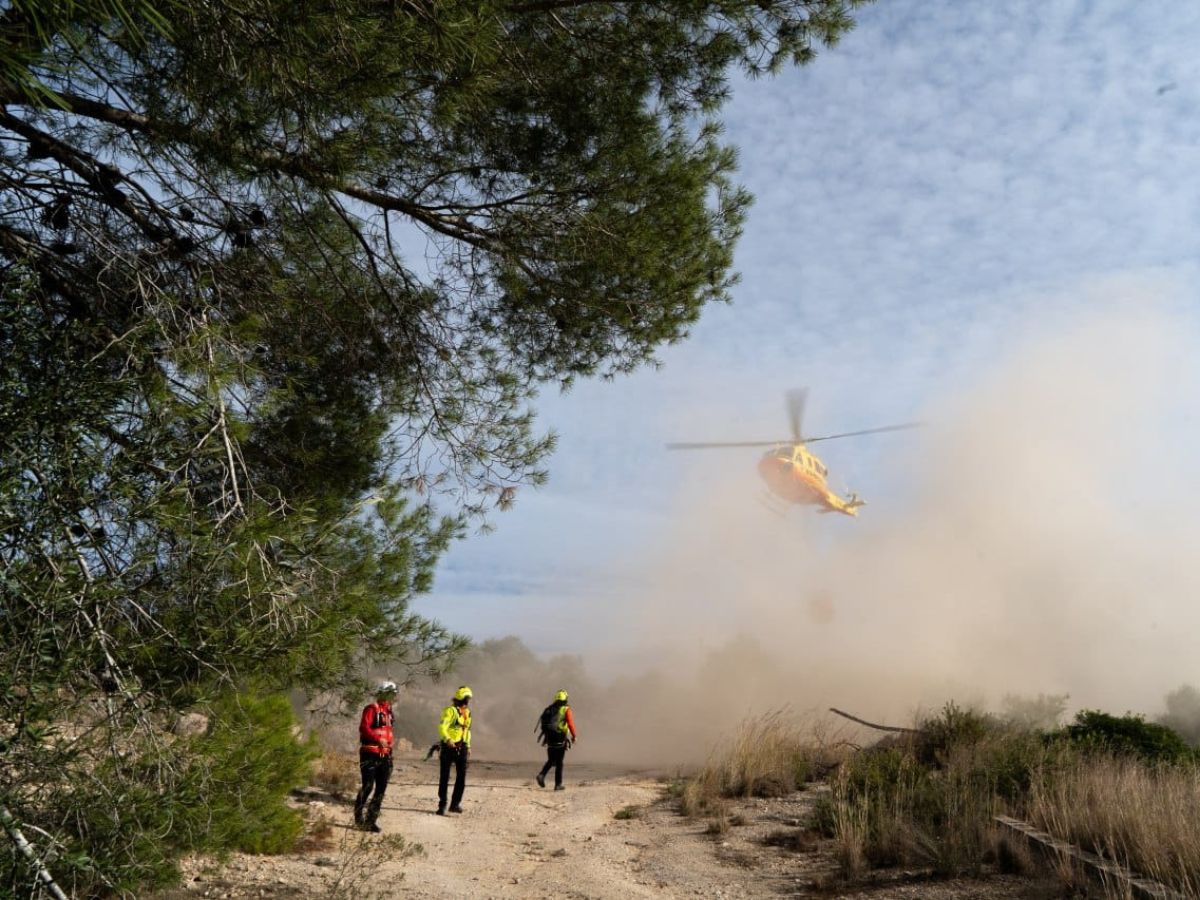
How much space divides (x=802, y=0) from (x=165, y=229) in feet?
15.8

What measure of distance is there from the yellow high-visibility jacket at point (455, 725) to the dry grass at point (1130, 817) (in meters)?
6.76

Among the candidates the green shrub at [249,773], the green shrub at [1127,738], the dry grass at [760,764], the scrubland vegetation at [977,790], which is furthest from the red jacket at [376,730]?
the green shrub at [1127,738]

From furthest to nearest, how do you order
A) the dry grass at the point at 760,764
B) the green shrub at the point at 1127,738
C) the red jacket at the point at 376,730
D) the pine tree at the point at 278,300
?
1. the dry grass at the point at 760,764
2. the green shrub at the point at 1127,738
3. the red jacket at the point at 376,730
4. the pine tree at the point at 278,300

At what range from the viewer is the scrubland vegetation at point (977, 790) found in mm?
6121

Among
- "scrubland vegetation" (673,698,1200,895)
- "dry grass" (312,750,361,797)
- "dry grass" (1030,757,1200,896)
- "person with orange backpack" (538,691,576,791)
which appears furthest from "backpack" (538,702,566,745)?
"dry grass" (1030,757,1200,896)

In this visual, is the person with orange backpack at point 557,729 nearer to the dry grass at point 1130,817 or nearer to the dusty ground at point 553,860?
the dusty ground at point 553,860

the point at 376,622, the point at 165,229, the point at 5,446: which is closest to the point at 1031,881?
the point at 376,622

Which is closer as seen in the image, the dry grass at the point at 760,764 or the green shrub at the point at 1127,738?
the green shrub at the point at 1127,738

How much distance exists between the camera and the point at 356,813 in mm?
9289

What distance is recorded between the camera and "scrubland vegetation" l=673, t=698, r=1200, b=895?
Result: 20.1ft

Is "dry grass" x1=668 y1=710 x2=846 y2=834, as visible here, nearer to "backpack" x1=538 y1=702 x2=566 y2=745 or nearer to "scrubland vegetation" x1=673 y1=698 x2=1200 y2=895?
"scrubland vegetation" x1=673 y1=698 x2=1200 y2=895

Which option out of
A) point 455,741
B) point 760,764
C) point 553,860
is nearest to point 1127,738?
point 760,764

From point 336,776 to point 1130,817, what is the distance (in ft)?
32.2

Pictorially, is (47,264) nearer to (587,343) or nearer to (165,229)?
(165,229)
